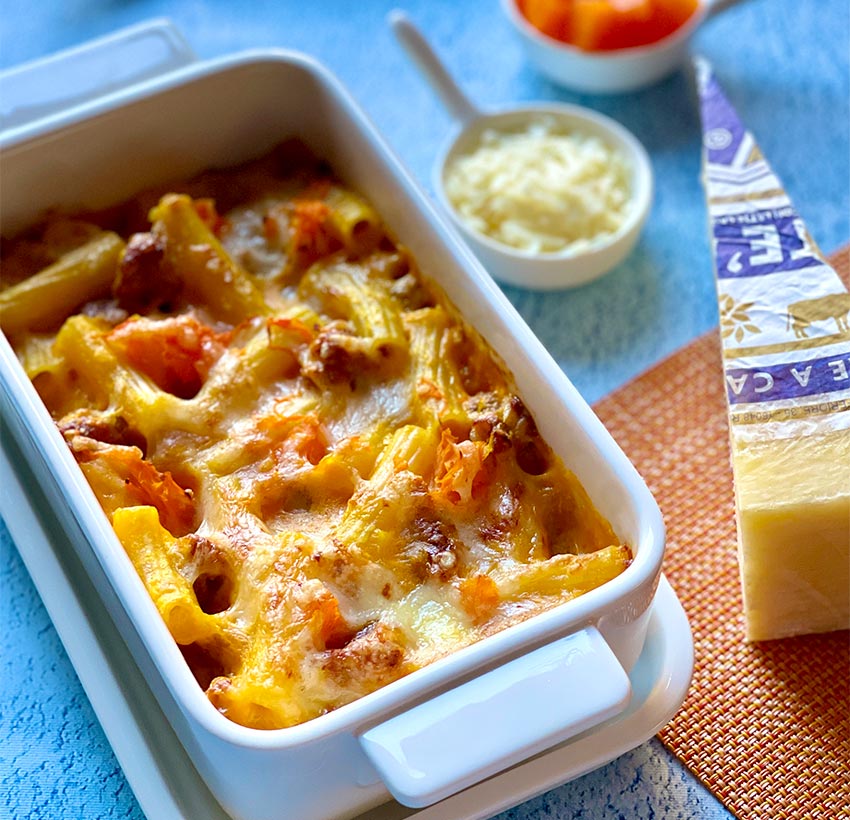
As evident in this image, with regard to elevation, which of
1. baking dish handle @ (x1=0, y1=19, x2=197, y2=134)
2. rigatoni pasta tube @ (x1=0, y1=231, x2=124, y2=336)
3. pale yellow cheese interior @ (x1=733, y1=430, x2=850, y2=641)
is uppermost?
baking dish handle @ (x1=0, y1=19, x2=197, y2=134)

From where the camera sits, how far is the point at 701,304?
209cm

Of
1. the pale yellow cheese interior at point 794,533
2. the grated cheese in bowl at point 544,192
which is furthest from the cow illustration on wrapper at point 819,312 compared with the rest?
the grated cheese in bowl at point 544,192

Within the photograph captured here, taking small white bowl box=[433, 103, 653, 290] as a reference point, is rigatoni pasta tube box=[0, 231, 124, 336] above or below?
above

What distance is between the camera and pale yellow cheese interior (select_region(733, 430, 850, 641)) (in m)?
1.52

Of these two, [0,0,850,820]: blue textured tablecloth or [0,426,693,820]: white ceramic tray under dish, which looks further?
[0,0,850,820]: blue textured tablecloth

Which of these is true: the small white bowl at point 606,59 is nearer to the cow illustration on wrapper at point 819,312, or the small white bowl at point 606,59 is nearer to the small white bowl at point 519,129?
the small white bowl at point 519,129

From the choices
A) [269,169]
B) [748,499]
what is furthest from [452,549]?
[269,169]

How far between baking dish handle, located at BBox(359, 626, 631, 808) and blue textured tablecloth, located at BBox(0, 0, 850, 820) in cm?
37

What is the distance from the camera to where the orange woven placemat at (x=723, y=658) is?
4.92ft

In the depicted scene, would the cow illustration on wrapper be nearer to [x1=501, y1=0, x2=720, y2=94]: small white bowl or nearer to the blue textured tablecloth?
the blue textured tablecloth

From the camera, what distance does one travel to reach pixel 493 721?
1169mm

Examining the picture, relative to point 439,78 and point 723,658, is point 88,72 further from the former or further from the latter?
point 723,658

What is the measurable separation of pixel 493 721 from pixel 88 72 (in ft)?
4.45

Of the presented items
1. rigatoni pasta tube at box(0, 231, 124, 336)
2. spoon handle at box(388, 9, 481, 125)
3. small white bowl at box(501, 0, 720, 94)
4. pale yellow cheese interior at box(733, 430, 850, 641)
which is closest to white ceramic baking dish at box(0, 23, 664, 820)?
rigatoni pasta tube at box(0, 231, 124, 336)
